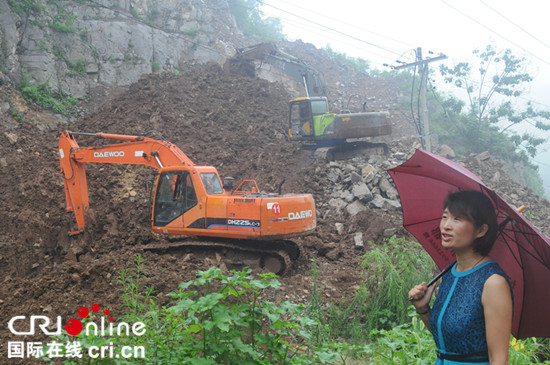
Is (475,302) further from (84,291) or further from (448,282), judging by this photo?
(84,291)

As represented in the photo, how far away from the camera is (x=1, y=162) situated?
11.6 metres

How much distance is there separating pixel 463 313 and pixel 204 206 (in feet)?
20.2

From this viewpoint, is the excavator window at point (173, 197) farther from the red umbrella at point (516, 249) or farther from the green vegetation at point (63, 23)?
the green vegetation at point (63, 23)

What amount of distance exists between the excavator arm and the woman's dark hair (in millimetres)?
6699

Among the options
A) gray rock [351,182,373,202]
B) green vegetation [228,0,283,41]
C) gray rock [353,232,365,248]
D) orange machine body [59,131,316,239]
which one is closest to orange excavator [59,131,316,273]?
orange machine body [59,131,316,239]

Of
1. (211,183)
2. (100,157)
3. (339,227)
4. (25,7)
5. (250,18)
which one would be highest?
(250,18)

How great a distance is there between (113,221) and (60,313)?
4.63m

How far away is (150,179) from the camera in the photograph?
42.1ft

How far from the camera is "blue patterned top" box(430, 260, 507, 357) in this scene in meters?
1.85

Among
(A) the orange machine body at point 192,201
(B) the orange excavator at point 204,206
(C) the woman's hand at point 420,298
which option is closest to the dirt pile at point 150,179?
(B) the orange excavator at point 204,206

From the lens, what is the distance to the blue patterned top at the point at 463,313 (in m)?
1.85

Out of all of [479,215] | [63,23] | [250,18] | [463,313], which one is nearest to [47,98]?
[63,23]

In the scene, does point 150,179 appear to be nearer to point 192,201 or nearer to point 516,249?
point 192,201

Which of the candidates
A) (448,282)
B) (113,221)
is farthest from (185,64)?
(448,282)
